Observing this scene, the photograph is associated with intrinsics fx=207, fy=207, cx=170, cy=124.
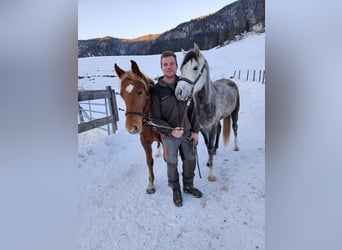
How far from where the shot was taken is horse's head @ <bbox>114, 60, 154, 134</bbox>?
1.04 metres

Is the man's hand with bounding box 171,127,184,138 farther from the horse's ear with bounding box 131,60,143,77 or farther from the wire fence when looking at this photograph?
the wire fence

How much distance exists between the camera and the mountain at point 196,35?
3.75 feet

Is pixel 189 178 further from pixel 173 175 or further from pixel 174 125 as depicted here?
pixel 174 125

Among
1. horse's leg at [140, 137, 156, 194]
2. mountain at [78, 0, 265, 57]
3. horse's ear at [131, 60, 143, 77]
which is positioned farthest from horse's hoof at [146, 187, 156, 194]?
mountain at [78, 0, 265, 57]

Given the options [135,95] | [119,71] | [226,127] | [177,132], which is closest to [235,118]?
[226,127]

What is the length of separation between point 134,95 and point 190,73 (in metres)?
0.30

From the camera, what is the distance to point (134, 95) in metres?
1.04

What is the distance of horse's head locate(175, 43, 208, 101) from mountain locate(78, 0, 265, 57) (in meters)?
0.08

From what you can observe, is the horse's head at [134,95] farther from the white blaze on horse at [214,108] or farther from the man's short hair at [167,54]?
the white blaze on horse at [214,108]

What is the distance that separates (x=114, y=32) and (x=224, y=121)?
87 cm

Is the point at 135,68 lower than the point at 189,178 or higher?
higher

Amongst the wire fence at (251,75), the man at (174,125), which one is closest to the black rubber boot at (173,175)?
the man at (174,125)

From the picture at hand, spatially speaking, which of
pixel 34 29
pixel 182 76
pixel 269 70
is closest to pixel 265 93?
pixel 269 70

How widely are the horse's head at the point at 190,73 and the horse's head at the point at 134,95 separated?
17cm
